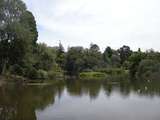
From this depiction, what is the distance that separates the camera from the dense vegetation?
145 ft

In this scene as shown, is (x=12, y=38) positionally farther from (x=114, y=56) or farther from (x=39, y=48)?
(x=114, y=56)

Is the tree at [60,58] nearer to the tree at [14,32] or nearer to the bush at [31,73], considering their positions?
the bush at [31,73]

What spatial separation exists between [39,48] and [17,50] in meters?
14.5

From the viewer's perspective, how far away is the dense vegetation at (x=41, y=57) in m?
44.1

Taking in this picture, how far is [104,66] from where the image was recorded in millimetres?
91312

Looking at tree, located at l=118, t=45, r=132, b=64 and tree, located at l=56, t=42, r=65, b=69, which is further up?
tree, located at l=118, t=45, r=132, b=64

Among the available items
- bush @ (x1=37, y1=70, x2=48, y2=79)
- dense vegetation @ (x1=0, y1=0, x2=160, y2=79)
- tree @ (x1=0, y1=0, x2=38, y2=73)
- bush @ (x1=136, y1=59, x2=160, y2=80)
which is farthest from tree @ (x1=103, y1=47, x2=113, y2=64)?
tree @ (x1=0, y1=0, x2=38, y2=73)

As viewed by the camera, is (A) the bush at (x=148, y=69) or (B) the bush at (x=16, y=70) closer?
(B) the bush at (x=16, y=70)

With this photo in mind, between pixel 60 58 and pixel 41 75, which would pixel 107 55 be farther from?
pixel 41 75

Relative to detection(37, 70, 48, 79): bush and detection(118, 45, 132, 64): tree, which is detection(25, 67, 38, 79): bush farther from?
detection(118, 45, 132, 64): tree

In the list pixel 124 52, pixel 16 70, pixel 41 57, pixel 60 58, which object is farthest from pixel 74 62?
pixel 16 70

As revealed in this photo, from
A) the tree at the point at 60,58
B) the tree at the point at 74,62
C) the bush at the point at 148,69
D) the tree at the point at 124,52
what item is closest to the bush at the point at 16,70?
the bush at the point at 148,69

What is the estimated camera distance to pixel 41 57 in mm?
59875

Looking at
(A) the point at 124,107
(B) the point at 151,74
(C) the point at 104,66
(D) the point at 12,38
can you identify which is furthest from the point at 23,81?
(C) the point at 104,66
